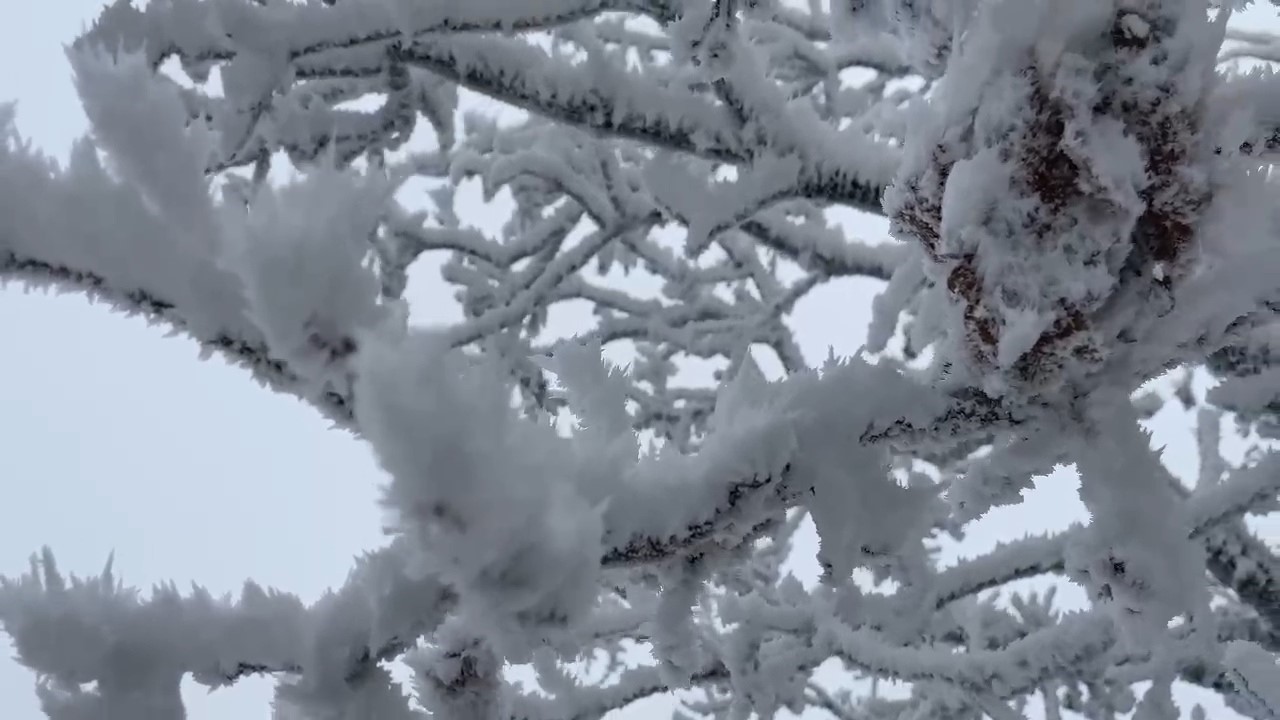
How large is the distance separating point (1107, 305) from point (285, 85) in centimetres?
134

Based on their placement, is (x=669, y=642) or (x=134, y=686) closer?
(x=134, y=686)

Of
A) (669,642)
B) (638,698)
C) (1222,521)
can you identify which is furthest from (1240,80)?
(638,698)

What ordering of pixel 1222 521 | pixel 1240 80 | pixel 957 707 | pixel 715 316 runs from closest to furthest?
pixel 1240 80, pixel 1222 521, pixel 957 707, pixel 715 316

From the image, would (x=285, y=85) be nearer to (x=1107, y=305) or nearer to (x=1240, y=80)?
(x=1107, y=305)

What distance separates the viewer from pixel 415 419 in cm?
48

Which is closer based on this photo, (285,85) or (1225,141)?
(1225,141)

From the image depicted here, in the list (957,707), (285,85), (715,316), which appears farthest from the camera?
(715,316)

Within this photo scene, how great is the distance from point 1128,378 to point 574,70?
1056 mm

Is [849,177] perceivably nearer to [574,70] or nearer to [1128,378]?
[574,70]

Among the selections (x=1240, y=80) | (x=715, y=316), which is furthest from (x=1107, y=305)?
(x=715, y=316)

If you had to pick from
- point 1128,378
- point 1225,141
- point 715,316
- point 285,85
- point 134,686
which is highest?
point 715,316

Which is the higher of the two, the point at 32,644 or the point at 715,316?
the point at 715,316

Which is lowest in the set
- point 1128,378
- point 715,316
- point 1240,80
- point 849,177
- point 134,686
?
point 134,686

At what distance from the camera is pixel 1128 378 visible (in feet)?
3.05
